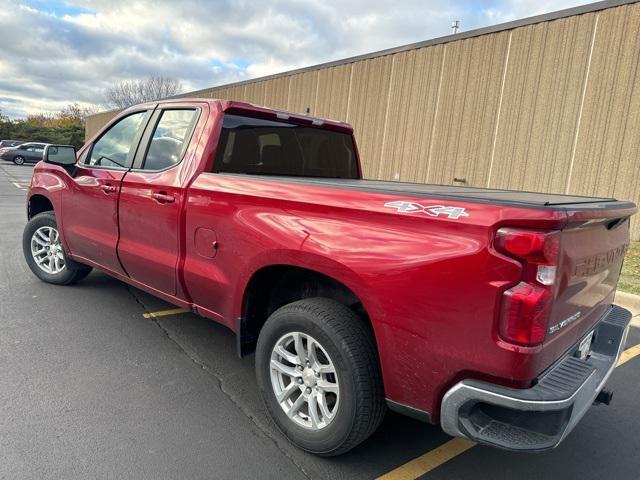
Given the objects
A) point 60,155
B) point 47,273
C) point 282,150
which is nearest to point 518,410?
point 282,150

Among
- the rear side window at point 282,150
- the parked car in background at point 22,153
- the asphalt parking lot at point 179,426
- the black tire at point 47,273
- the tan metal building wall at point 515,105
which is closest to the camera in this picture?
the asphalt parking lot at point 179,426

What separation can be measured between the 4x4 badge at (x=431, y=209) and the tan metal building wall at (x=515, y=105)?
813 centimetres

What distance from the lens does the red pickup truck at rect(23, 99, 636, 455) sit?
1.81m

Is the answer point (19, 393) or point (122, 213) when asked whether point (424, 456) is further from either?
point (122, 213)

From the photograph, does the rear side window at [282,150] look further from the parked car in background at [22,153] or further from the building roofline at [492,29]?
the parked car in background at [22,153]

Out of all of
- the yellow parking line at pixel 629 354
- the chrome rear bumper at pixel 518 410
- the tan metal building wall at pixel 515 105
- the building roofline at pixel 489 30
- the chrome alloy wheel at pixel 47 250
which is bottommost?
the yellow parking line at pixel 629 354

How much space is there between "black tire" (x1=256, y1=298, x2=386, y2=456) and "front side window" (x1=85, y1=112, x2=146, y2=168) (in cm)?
232

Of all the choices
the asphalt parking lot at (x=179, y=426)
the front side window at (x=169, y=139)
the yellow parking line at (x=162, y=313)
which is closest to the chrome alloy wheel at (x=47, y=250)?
the asphalt parking lot at (x=179, y=426)

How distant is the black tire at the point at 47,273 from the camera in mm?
4887

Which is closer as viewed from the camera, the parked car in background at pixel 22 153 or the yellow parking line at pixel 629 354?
the yellow parking line at pixel 629 354

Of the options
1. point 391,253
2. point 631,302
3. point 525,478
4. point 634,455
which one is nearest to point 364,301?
point 391,253

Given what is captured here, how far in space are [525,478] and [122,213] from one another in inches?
128

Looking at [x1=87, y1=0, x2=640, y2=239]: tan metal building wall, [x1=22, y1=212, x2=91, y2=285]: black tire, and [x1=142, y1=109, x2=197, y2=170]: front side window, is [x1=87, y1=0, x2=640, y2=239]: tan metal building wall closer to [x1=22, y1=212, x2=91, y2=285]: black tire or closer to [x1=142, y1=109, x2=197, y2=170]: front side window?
[x1=142, y1=109, x2=197, y2=170]: front side window

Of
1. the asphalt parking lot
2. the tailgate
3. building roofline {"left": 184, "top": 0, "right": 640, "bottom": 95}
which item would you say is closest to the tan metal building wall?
building roofline {"left": 184, "top": 0, "right": 640, "bottom": 95}
